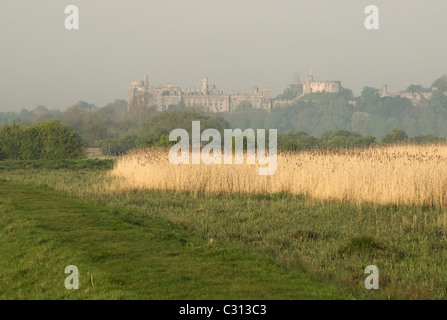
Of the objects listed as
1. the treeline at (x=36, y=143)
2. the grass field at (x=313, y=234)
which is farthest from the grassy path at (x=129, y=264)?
the treeline at (x=36, y=143)

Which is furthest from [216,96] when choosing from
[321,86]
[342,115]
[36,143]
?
[36,143]

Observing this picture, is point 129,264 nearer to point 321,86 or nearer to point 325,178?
point 325,178

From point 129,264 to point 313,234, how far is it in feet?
12.6

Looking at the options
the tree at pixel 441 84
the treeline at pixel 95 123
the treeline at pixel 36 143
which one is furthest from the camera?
the tree at pixel 441 84

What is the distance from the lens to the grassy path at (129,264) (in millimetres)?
6078

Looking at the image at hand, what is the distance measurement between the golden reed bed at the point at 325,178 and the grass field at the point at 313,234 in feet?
1.11

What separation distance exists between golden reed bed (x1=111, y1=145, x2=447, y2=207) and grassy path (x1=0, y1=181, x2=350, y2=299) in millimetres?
5089

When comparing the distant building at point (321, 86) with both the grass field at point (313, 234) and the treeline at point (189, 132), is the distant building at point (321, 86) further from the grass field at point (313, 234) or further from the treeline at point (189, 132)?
the grass field at point (313, 234)

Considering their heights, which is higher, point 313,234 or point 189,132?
point 313,234

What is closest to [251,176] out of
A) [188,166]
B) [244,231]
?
[188,166]

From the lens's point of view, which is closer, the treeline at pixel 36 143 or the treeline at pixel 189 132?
the treeline at pixel 36 143

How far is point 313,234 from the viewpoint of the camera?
994 cm

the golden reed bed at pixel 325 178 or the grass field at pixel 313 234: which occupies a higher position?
the golden reed bed at pixel 325 178
